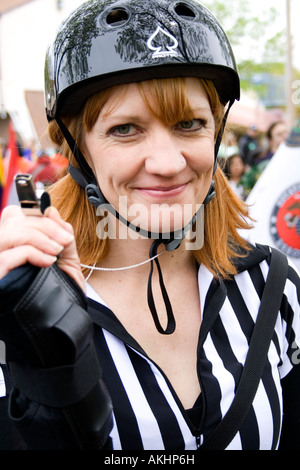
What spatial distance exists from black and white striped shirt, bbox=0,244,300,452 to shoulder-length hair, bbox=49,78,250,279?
0.31 ft

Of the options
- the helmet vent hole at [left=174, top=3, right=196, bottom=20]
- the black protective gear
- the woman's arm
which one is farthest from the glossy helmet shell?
the woman's arm

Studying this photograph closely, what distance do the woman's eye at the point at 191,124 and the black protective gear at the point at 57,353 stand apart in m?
0.72

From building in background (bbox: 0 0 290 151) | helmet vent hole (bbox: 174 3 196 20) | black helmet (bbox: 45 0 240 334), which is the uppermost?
helmet vent hole (bbox: 174 3 196 20)

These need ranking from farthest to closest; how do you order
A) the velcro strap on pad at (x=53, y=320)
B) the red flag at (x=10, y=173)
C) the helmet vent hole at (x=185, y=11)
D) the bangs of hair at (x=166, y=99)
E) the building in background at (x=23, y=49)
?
the building in background at (x=23, y=49) < the red flag at (x=10, y=173) < the helmet vent hole at (x=185, y=11) < the bangs of hair at (x=166, y=99) < the velcro strap on pad at (x=53, y=320)

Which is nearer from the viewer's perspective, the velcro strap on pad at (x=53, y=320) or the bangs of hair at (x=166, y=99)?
the velcro strap on pad at (x=53, y=320)

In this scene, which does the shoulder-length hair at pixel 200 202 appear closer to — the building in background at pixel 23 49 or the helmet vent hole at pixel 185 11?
the helmet vent hole at pixel 185 11

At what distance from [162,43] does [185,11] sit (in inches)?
11.4

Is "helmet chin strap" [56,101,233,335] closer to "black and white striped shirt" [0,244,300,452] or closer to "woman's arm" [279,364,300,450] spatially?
"black and white striped shirt" [0,244,300,452]

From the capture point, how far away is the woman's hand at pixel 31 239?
3.60ft

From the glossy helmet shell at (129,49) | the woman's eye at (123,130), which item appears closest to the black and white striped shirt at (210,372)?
the woman's eye at (123,130)

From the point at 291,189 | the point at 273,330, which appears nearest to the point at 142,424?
the point at 273,330

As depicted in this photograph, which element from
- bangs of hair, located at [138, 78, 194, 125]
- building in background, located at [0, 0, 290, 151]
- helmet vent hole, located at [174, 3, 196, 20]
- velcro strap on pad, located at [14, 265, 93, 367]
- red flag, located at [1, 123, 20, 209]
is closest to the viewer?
velcro strap on pad, located at [14, 265, 93, 367]

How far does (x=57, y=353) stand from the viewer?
3.65 feet

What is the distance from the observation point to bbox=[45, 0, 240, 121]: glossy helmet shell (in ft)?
5.27
